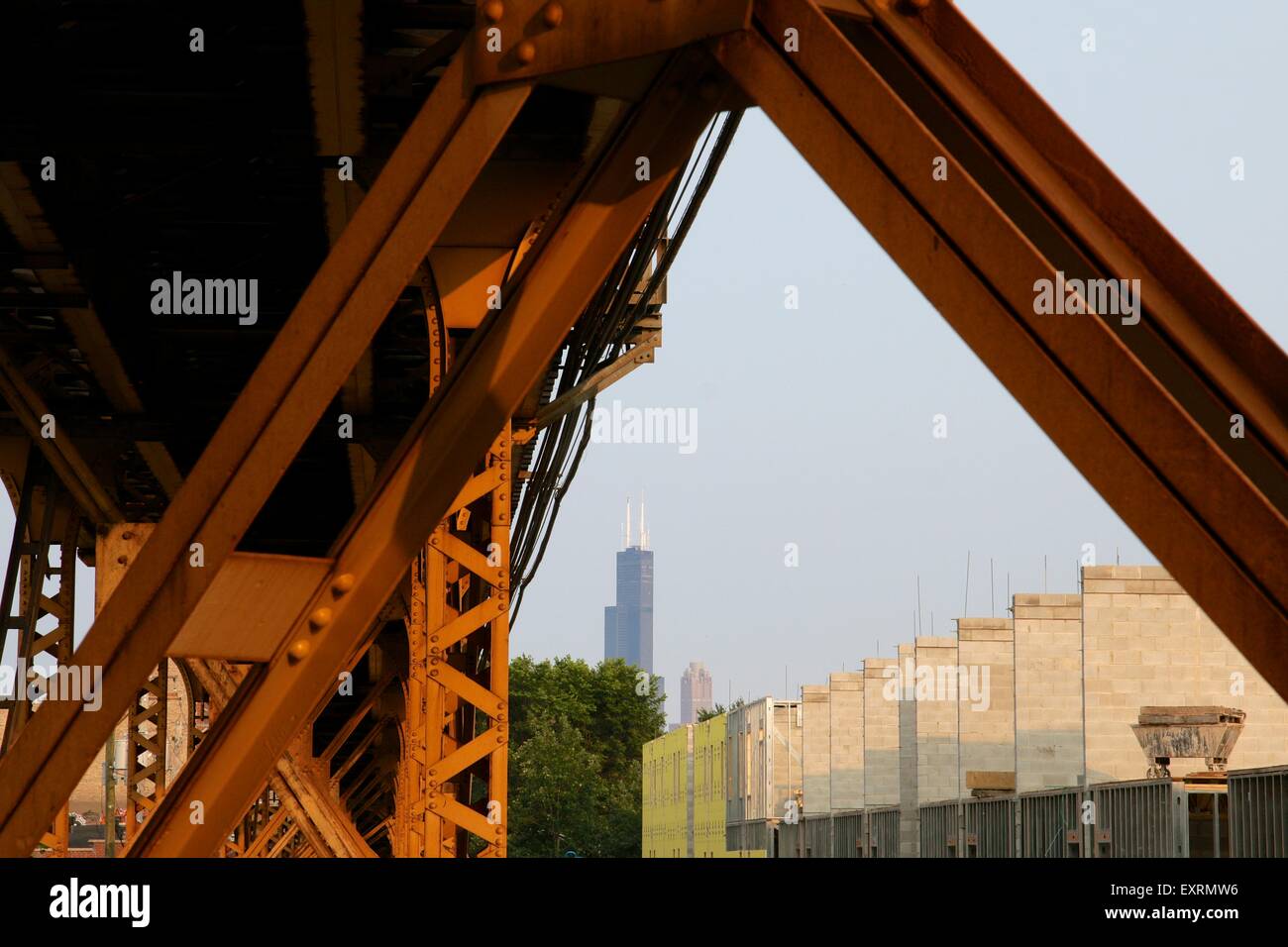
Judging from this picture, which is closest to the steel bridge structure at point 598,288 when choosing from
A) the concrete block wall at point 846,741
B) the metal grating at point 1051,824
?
the metal grating at point 1051,824

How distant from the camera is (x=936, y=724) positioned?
4372cm

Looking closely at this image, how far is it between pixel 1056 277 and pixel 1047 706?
33894mm

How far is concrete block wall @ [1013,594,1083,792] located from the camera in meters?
35.2

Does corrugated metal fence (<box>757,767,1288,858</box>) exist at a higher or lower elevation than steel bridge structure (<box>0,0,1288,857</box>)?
lower

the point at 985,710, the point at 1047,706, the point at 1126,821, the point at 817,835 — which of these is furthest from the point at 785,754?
the point at 1126,821

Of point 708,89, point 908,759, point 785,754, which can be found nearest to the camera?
point 708,89

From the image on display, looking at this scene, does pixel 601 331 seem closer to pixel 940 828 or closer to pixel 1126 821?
pixel 1126 821

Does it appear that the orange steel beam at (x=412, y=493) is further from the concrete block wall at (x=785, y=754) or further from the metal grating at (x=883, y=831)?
the concrete block wall at (x=785, y=754)

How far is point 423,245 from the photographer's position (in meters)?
3.37

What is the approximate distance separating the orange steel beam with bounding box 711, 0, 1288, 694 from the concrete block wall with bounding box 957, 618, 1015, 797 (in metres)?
39.1

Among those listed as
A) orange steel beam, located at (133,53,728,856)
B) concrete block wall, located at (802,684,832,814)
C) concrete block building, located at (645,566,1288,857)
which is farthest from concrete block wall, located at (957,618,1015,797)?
orange steel beam, located at (133,53,728,856)

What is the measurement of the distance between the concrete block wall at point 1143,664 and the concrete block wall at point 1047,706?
3836mm

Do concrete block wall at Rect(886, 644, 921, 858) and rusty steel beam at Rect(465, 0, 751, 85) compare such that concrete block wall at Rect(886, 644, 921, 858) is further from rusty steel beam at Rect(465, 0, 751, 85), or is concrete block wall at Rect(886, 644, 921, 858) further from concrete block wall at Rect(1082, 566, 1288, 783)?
rusty steel beam at Rect(465, 0, 751, 85)
